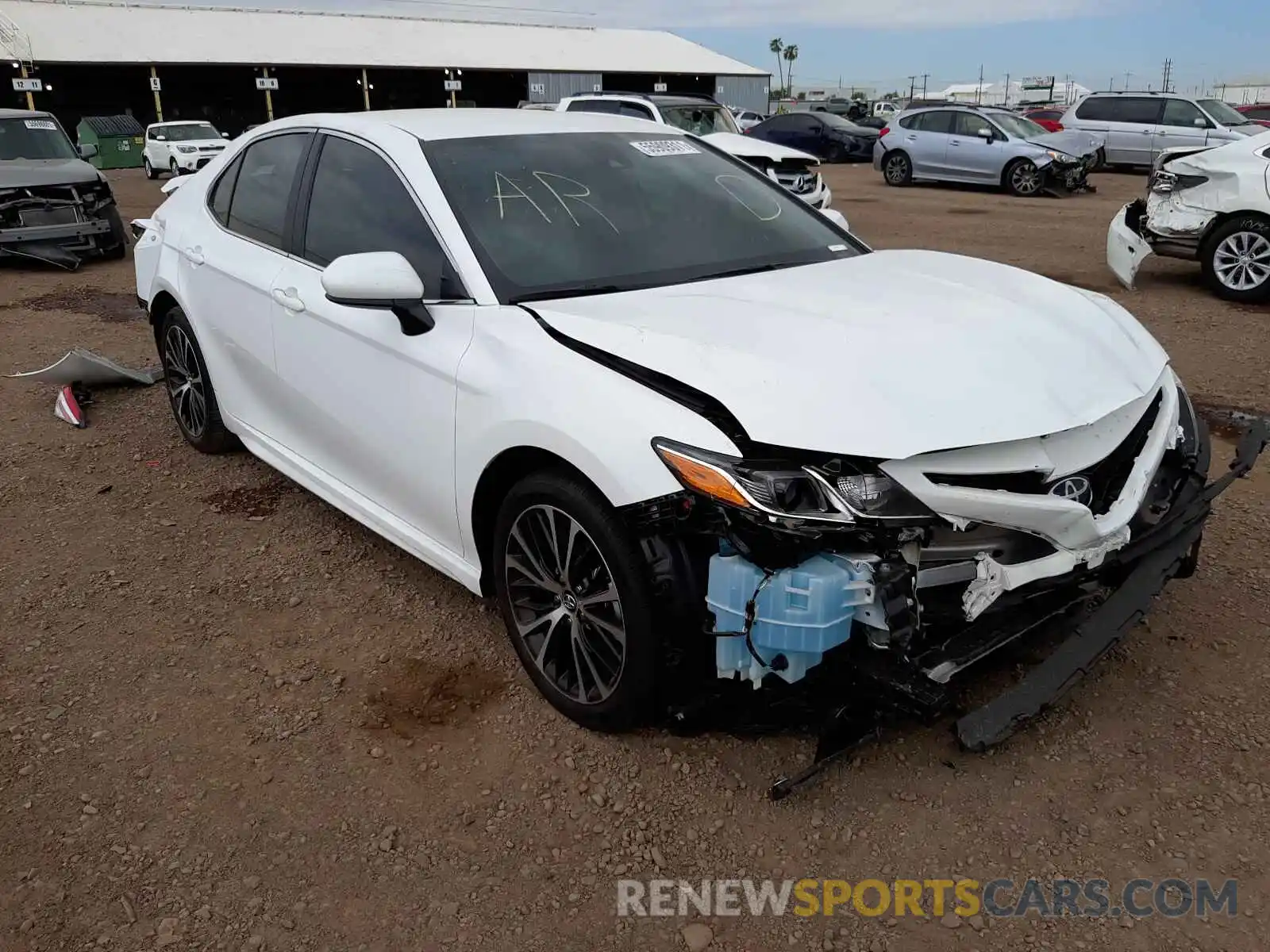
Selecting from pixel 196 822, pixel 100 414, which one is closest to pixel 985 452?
pixel 196 822

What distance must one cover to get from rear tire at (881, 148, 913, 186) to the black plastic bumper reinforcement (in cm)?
1783

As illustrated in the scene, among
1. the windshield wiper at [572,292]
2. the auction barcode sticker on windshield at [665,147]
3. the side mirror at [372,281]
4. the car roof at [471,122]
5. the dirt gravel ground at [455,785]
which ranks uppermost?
the car roof at [471,122]

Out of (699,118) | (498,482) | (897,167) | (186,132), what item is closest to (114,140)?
(186,132)

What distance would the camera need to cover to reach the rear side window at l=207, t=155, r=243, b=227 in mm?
4496

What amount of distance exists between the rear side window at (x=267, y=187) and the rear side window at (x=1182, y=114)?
1974 centimetres

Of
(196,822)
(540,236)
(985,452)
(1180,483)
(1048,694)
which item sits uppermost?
(540,236)

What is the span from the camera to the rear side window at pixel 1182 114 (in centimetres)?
1892

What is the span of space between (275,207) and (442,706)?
2.22m

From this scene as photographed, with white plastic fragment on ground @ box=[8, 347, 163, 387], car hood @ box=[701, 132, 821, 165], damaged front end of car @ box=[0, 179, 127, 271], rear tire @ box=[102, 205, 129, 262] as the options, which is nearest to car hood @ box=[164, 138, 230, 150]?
rear tire @ box=[102, 205, 129, 262]

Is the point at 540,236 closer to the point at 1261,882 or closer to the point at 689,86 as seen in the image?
the point at 1261,882

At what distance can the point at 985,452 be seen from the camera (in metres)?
2.43

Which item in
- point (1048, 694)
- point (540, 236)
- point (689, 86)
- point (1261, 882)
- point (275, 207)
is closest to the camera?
point (1261, 882)

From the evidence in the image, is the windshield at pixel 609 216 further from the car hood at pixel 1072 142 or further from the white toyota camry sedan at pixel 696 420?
the car hood at pixel 1072 142

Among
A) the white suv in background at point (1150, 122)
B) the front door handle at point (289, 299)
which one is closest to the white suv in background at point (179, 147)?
the white suv in background at point (1150, 122)
